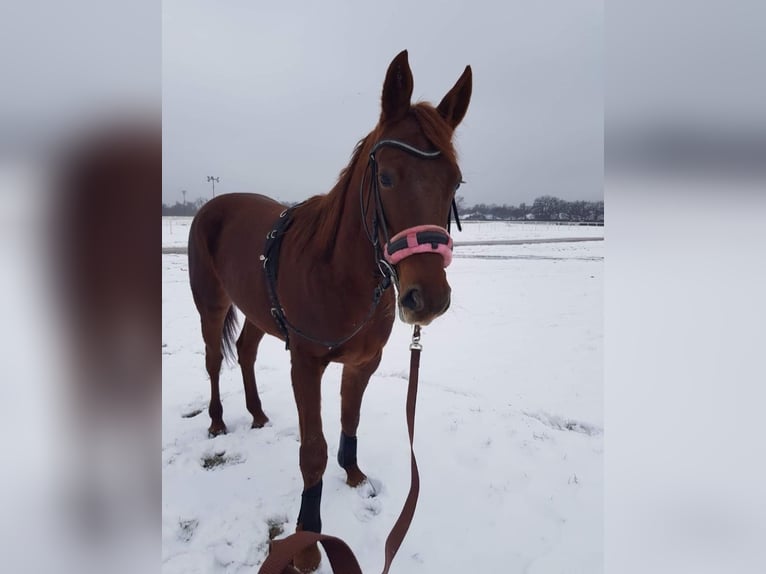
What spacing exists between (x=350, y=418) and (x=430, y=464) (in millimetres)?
768

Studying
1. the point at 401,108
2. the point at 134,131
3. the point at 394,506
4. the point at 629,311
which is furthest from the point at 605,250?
the point at 394,506

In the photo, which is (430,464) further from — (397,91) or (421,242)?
(397,91)

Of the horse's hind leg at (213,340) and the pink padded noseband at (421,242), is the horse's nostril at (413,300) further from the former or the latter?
the horse's hind leg at (213,340)

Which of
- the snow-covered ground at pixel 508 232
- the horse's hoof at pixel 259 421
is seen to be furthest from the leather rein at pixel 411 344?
the snow-covered ground at pixel 508 232

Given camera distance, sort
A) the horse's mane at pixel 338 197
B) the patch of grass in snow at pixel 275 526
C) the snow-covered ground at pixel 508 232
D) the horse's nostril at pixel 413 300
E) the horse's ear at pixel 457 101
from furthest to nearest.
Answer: the snow-covered ground at pixel 508 232 → the patch of grass in snow at pixel 275 526 → the horse's ear at pixel 457 101 → the horse's mane at pixel 338 197 → the horse's nostril at pixel 413 300

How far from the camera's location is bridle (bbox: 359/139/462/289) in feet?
4.74

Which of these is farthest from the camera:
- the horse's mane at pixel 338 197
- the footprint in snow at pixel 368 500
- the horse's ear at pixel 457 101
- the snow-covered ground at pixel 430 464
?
the footprint in snow at pixel 368 500

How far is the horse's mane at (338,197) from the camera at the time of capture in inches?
63.6

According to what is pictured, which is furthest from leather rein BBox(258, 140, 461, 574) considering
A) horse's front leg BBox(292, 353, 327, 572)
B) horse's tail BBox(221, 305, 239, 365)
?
horse's tail BBox(221, 305, 239, 365)

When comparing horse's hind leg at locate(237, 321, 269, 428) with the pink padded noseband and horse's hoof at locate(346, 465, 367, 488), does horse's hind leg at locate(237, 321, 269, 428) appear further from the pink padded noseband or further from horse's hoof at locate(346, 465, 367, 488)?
the pink padded noseband

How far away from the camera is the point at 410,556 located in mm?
2125

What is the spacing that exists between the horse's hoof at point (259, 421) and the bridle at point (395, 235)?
2362mm

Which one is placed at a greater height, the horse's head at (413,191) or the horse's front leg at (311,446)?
the horse's head at (413,191)

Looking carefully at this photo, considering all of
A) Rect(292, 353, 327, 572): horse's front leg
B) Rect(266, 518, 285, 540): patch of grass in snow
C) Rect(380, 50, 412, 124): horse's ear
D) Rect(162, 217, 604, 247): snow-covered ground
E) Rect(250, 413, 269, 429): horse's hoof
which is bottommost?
Rect(266, 518, 285, 540): patch of grass in snow
